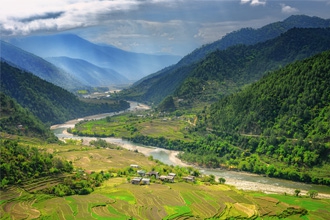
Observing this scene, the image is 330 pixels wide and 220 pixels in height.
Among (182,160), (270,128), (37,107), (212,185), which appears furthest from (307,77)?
(37,107)

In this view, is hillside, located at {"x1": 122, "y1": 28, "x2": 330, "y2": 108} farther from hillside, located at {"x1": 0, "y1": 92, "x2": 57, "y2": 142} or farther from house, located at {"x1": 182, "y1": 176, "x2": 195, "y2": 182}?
house, located at {"x1": 182, "y1": 176, "x2": 195, "y2": 182}

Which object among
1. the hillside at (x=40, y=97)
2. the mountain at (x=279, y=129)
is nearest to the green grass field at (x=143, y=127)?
the mountain at (x=279, y=129)

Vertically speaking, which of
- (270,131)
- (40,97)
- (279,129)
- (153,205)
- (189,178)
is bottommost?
(153,205)

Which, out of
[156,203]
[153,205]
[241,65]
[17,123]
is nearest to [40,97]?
[17,123]

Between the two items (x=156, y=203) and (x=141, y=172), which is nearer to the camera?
(x=156, y=203)

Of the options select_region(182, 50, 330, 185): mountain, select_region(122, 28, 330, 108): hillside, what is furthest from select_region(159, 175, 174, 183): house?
select_region(122, 28, 330, 108): hillside

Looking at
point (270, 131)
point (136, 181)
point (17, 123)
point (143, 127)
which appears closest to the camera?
point (136, 181)

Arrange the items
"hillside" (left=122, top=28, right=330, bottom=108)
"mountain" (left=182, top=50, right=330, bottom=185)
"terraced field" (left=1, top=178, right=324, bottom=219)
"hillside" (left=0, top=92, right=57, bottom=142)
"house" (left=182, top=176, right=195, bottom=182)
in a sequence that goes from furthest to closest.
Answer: "hillside" (left=122, top=28, right=330, bottom=108) → "hillside" (left=0, top=92, right=57, bottom=142) → "mountain" (left=182, top=50, right=330, bottom=185) → "house" (left=182, top=176, right=195, bottom=182) → "terraced field" (left=1, top=178, right=324, bottom=219)

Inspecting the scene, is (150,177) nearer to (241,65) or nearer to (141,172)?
(141,172)
